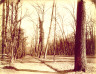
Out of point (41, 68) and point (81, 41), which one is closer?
point (81, 41)

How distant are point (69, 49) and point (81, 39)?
18.0 metres

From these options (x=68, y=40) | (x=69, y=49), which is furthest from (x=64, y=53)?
(x=68, y=40)

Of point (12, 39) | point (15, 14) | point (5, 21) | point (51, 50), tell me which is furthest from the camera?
point (51, 50)

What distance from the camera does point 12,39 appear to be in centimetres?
1059

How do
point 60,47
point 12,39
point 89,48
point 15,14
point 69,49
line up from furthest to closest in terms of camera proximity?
point 60,47
point 69,49
point 89,48
point 15,14
point 12,39

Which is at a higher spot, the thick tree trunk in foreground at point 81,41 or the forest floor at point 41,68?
the thick tree trunk in foreground at point 81,41

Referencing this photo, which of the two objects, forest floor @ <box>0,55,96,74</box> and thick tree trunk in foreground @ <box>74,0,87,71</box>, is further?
thick tree trunk in foreground @ <box>74,0,87,71</box>

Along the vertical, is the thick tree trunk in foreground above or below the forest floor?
above

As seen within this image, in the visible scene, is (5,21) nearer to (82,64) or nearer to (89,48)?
(82,64)

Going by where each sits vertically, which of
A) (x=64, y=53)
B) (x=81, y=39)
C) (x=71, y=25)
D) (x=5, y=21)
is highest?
(x=71, y=25)

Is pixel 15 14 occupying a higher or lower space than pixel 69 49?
higher

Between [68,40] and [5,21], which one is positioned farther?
[68,40]

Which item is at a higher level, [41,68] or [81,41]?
[81,41]

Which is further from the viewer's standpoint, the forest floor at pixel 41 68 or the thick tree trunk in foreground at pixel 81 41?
the thick tree trunk in foreground at pixel 81 41
